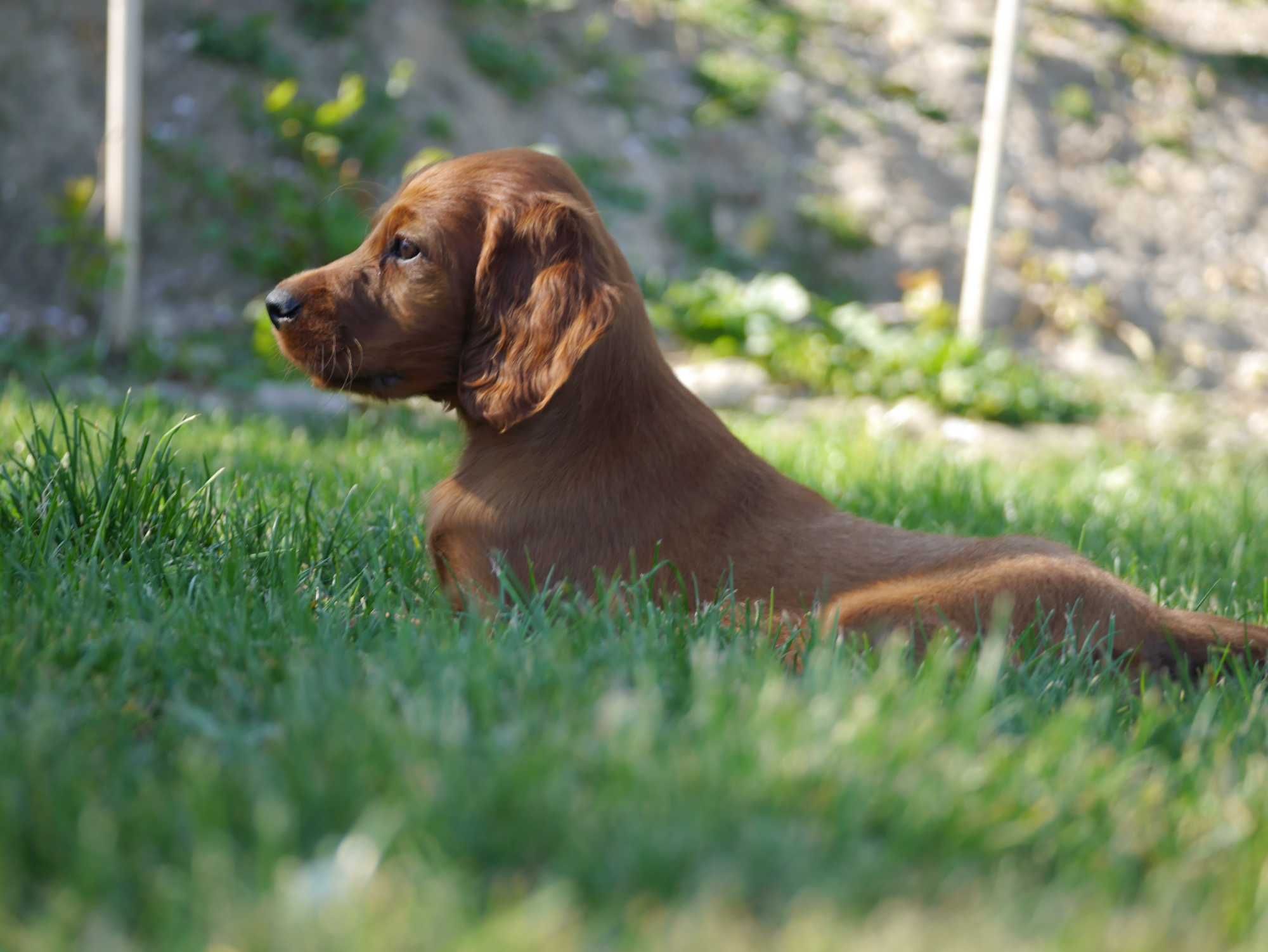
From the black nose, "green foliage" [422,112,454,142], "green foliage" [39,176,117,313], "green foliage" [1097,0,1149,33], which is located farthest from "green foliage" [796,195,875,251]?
the black nose

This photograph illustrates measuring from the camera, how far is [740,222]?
874 cm

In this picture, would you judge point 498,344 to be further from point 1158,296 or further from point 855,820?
point 1158,296

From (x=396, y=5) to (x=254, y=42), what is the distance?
123 cm

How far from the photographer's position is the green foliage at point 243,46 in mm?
7484

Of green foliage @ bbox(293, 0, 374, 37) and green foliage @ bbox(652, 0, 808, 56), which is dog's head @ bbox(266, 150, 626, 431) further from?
green foliage @ bbox(652, 0, 808, 56)

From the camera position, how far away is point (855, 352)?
6883 mm

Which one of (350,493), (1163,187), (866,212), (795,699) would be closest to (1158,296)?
(1163,187)

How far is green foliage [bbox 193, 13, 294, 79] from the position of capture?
7.48m

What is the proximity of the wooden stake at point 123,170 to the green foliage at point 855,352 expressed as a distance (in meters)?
2.77

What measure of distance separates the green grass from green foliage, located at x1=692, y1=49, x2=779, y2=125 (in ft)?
25.1

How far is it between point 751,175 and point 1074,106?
293 cm

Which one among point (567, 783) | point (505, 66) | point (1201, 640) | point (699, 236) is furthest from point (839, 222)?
point (567, 783)

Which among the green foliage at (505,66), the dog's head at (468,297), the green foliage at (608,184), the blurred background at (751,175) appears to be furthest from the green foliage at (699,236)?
the dog's head at (468,297)

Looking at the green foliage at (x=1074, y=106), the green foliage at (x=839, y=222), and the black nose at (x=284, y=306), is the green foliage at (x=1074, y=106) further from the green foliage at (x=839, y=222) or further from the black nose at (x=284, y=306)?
the black nose at (x=284, y=306)
